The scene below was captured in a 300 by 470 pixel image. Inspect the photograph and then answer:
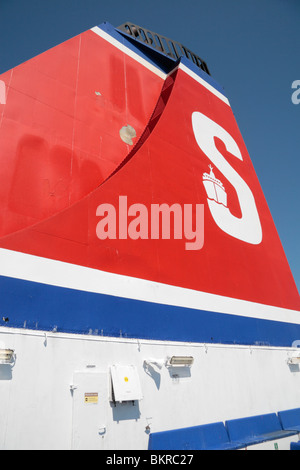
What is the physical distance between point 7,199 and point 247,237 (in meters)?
5.74

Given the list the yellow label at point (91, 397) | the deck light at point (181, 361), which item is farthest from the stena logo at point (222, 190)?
the yellow label at point (91, 397)

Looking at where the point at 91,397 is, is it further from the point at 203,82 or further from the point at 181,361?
the point at 203,82

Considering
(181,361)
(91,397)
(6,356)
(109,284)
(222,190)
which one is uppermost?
(222,190)

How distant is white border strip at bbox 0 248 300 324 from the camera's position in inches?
169

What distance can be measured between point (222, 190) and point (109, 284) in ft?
15.2

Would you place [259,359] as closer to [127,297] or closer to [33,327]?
[127,297]

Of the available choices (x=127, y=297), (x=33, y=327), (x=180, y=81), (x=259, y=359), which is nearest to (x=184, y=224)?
Answer: (x=127, y=297)

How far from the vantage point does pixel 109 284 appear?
5008 mm

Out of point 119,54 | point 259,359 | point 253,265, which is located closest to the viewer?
point 259,359

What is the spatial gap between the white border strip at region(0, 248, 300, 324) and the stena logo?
192 cm

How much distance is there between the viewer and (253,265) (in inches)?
309

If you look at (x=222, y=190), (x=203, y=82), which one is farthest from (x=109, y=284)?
(x=203, y=82)

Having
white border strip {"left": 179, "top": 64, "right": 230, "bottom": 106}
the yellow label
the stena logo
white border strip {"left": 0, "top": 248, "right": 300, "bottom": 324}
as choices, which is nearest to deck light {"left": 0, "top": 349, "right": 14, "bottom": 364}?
white border strip {"left": 0, "top": 248, "right": 300, "bottom": 324}
